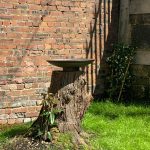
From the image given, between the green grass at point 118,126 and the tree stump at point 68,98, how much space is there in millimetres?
381

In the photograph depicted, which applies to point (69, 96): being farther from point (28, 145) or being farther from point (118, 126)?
point (118, 126)

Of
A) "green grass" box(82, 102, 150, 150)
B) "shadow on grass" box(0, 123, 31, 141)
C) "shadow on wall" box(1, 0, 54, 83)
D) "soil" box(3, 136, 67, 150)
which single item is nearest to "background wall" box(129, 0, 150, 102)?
"green grass" box(82, 102, 150, 150)

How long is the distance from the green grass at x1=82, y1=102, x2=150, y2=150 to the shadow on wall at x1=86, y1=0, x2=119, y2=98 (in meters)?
0.62

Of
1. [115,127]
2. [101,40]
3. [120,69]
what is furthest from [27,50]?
[120,69]

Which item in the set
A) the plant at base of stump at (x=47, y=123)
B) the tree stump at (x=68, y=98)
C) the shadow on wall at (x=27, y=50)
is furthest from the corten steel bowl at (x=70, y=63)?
the shadow on wall at (x=27, y=50)

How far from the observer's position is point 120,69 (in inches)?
345

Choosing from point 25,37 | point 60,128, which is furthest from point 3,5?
point 60,128

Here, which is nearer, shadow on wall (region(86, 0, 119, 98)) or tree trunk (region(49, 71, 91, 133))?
tree trunk (region(49, 71, 91, 133))

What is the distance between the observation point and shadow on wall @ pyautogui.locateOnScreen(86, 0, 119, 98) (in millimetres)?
8586

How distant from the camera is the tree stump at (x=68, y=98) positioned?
5871 mm

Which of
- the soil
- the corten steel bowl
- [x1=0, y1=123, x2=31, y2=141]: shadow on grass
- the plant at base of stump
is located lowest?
[x1=0, y1=123, x2=31, y2=141]: shadow on grass

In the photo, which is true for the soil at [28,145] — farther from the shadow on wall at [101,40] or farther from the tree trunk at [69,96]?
the shadow on wall at [101,40]

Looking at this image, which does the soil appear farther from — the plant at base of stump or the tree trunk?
the tree trunk

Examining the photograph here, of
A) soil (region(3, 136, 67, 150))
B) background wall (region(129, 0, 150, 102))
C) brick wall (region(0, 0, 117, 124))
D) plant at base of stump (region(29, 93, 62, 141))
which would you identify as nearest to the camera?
soil (region(3, 136, 67, 150))
